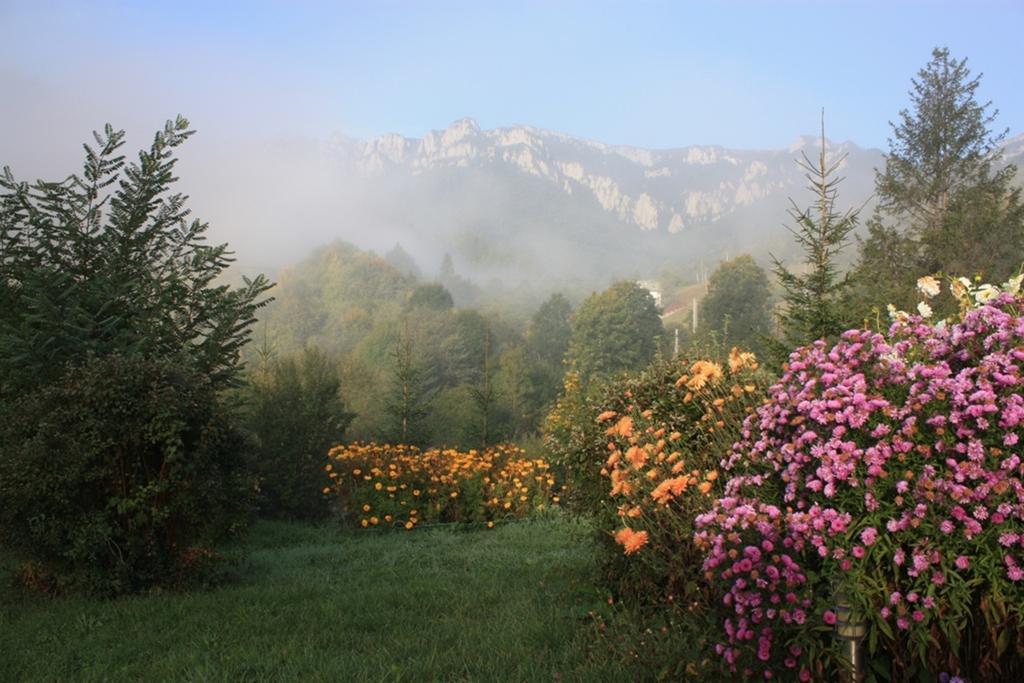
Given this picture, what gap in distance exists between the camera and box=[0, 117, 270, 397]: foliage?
736 cm

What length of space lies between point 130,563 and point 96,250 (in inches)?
148

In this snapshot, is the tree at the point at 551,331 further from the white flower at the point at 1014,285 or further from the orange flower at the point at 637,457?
the white flower at the point at 1014,285

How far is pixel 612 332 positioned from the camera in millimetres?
71875

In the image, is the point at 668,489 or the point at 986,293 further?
the point at 668,489

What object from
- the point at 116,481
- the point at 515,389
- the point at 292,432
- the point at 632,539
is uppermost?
the point at 632,539

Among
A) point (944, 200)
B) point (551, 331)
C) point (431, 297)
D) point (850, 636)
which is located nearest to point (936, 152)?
point (944, 200)

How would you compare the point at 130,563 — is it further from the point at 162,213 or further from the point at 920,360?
the point at 920,360

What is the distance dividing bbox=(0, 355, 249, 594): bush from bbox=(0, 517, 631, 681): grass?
0.33 m

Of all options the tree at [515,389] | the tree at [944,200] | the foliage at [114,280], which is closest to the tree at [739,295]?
the tree at [515,389]

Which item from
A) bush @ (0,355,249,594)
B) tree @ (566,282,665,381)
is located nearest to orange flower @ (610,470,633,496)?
bush @ (0,355,249,594)

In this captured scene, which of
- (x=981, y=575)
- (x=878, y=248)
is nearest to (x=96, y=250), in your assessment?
(x=981, y=575)

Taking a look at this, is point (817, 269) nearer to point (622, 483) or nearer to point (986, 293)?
point (986, 293)

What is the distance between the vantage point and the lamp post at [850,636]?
2906 millimetres

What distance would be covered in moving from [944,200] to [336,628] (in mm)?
34813
